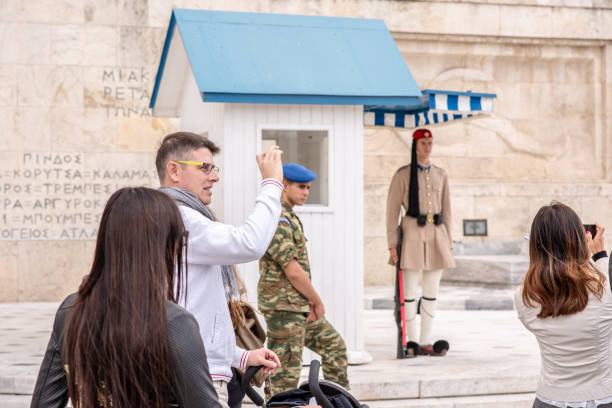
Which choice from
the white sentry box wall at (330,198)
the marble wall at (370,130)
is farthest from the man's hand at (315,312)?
the marble wall at (370,130)

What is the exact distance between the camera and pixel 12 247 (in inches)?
524

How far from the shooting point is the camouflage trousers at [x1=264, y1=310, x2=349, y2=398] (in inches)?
222

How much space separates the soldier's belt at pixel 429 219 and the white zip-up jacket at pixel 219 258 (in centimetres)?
517

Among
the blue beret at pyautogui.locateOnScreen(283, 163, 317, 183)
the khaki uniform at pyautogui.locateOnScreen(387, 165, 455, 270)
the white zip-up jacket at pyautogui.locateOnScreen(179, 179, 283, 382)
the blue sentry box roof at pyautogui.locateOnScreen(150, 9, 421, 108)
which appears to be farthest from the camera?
the khaki uniform at pyautogui.locateOnScreen(387, 165, 455, 270)

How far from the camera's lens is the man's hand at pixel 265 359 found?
315 cm

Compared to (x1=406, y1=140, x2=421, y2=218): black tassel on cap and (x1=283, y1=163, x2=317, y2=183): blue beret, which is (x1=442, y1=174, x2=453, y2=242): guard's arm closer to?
(x1=406, y1=140, x2=421, y2=218): black tassel on cap

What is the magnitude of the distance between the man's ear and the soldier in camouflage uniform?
87.7 inches

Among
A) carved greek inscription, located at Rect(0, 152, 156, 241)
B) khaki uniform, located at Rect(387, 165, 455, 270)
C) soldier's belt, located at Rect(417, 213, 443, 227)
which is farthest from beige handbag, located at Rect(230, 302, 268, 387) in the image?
carved greek inscription, located at Rect(0, 152, 156, 241)

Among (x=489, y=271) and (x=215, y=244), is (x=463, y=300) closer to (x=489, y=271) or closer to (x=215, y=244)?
(x=489, y=271)

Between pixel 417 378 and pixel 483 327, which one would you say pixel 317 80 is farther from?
pixel 483 327

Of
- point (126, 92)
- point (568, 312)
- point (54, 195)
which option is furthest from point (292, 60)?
point (54, 195)

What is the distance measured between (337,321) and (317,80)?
2014 millimetres

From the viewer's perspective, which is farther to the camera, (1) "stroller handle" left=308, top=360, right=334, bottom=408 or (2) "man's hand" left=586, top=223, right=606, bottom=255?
(2) "man's hand" left=586, top=223, right=606, bottom=255

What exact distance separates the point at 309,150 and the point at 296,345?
2329 millimetres
